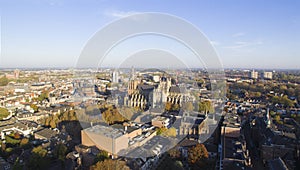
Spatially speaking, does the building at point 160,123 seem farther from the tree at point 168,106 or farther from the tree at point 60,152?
the tree at point 60,152

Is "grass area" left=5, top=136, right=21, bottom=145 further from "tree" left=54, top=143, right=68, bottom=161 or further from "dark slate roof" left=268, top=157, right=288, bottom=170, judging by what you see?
"dark slate roof" left=268, top=157, right=288, bottom=170

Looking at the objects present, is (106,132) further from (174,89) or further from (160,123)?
(174,89)

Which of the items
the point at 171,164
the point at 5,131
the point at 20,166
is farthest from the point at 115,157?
the point at 5,131

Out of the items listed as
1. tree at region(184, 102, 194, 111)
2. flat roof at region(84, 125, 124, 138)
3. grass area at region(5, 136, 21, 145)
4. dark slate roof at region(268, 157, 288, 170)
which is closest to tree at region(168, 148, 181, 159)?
flat roof at region(84, 125, 124, 138)

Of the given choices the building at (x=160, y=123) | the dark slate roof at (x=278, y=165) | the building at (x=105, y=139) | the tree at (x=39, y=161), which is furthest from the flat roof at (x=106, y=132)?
the dark slate roof at (x=278, y=165)

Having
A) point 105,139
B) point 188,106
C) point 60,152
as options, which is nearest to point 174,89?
point 188,106

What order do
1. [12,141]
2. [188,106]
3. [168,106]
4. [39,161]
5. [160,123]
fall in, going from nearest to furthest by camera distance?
[39,161] → [12,141] → [160,123] → [188,106] → [168,106]

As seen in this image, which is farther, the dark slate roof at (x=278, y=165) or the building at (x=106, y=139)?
the building at (x=106, y=139)

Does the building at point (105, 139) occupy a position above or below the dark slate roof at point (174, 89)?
below

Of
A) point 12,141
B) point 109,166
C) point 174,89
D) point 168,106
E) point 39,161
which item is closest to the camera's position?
point 109,166

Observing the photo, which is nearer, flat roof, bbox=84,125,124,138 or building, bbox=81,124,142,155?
building, bbox=81,124,142,155

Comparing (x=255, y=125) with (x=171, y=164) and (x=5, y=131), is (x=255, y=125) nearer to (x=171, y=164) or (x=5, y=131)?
→ (x=171, y=164)
